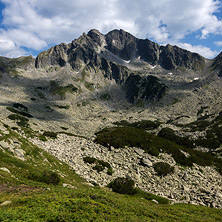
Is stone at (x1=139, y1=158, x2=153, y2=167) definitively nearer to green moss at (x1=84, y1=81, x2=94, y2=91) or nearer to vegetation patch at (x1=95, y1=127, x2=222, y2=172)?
vegetation patch at (x1=95, y1=127, x2=222, y2=172)

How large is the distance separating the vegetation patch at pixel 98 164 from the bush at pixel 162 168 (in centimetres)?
688

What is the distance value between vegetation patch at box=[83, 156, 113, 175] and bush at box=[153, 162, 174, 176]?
6.88 m

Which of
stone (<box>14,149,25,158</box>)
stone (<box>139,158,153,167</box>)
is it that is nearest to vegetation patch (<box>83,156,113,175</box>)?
stone (<box>139,158,153,167</box>)

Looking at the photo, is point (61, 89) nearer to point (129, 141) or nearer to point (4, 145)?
point (129, 141)

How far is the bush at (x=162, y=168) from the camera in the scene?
2423 centimetres

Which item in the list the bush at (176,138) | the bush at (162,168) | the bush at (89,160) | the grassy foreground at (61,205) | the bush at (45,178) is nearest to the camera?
the grassy foreground at (61,205)

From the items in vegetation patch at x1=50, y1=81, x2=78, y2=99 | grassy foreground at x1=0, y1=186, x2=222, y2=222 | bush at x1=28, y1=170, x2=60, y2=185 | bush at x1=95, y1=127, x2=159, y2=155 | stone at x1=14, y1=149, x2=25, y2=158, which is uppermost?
vegetation patch at x1=50, y1=81, x2=78, y2=99

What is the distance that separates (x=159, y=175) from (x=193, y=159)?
1029 centimetres

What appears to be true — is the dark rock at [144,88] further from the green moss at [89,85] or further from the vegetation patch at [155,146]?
the vegetation patch at [155,146]

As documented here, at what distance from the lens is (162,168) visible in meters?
24.9

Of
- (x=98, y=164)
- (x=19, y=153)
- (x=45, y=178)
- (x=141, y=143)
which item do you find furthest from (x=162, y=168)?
(x=19, y=153)

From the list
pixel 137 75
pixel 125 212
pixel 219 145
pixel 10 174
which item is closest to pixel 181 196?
pixel 125 212

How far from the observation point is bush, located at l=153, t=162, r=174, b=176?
24.2 metres

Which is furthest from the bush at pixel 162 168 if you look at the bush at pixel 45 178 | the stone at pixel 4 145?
the stone at pixel 4 145
